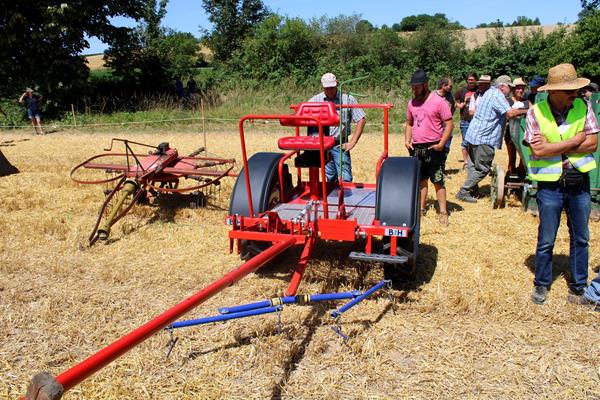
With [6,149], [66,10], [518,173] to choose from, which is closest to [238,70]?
[66,10]

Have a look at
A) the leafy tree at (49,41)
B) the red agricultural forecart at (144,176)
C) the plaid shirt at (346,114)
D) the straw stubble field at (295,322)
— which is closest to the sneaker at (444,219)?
the straw stubble field at (295,322)

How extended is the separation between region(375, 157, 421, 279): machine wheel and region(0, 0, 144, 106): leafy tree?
16.4 meters

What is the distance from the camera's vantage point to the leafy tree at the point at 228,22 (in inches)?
1446

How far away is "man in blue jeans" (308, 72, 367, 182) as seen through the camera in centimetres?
562

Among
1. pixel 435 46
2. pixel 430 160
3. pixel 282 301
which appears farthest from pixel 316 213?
pixel 435 46

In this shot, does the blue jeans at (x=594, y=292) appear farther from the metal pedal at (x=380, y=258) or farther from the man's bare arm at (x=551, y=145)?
the metal pedal at (x=380, y=258)

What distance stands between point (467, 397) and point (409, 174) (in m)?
1.81

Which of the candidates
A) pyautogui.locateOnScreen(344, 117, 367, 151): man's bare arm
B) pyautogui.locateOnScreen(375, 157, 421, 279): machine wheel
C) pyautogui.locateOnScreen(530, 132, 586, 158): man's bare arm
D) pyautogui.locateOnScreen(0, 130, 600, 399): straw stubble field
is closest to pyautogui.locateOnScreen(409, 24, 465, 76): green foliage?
pyautogui.locateOnScreen(344, 117, 367, 151): man's bare arm

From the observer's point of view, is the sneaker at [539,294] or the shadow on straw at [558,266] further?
the shadow on straw at [558,266]

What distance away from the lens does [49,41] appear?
17688 millimetres

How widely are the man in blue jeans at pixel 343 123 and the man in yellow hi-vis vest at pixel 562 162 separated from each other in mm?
1988

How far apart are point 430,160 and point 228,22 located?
111 ft

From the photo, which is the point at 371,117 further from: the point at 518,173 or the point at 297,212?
the point at 297,212

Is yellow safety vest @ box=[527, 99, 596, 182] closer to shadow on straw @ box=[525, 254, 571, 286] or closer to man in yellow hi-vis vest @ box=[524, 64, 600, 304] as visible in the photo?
man in yellow hi-vis vest @ box=[524, 64, 600, 304]
